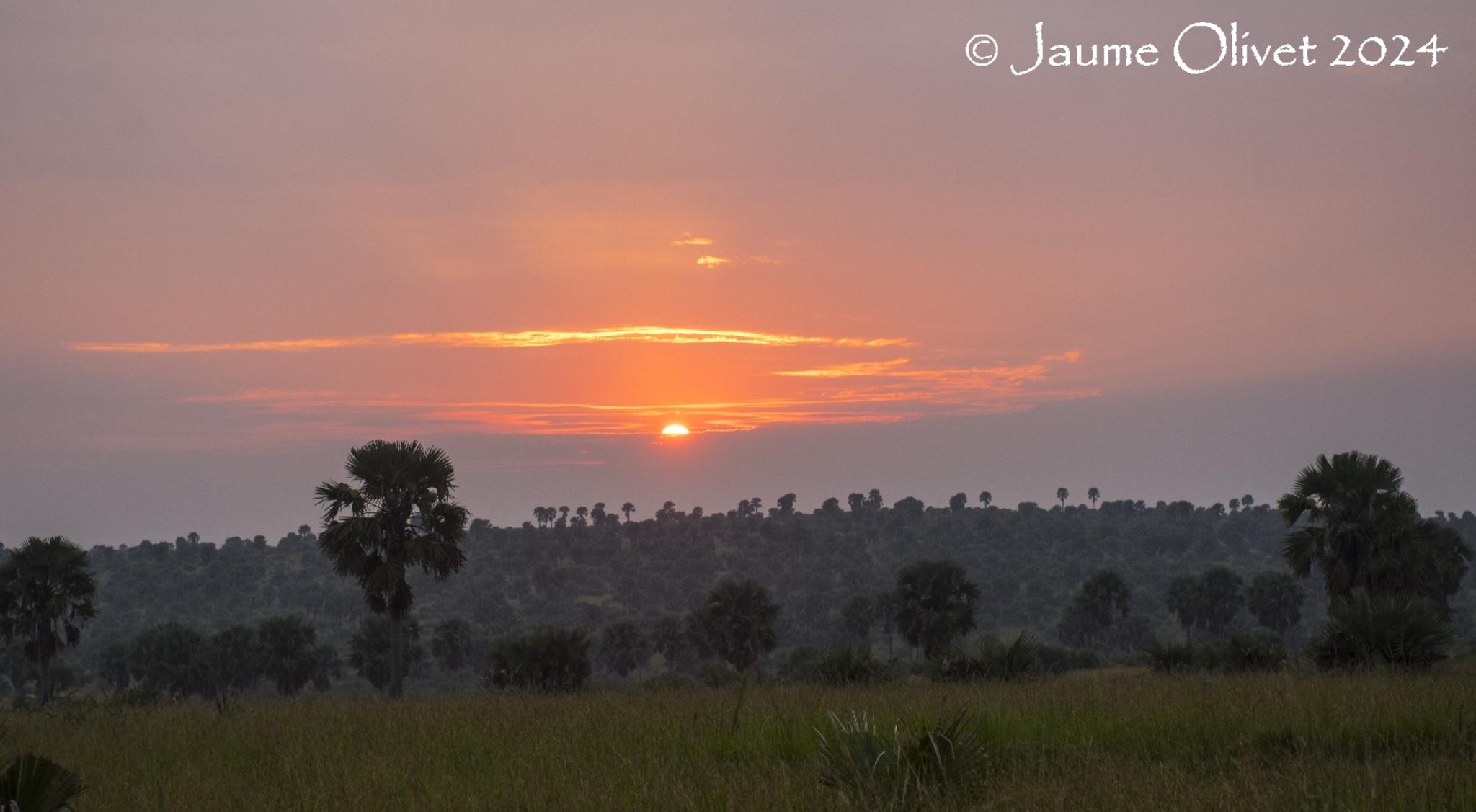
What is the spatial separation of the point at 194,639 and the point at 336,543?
47.2 m

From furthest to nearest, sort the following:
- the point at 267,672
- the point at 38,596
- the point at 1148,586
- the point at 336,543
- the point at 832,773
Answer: the point at 1148,586 → the point at 267,672 → the point at 38,596 → the point at 336,543 → the point at 832,773

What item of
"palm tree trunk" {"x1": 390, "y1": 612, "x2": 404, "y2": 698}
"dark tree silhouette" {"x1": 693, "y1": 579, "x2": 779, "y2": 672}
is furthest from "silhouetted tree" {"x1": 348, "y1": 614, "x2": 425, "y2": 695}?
"palm tree trunk" {"x1": 390, "y1": 612, "x2": 404, "y2": 698}

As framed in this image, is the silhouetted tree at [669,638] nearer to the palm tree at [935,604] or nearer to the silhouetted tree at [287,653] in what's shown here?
the silhouetted tree at [287,653]

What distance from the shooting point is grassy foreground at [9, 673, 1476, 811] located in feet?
29.1

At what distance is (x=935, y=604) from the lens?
50.9 m

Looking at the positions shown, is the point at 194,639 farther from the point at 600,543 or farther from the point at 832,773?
the point at 600,543

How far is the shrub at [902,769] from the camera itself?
8.05 meters

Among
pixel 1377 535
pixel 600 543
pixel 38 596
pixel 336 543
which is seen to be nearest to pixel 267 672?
pixel 38 596

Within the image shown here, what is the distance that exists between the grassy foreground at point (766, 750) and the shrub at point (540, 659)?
736 inches

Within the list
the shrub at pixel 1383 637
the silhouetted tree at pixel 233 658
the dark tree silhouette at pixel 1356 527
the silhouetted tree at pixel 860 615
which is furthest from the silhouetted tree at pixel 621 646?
the shrub at pixel 1383 637

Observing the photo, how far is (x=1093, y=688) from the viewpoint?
1752 centimetres

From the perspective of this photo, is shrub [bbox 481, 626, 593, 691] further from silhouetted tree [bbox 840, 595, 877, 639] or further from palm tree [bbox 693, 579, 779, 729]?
silhouetted tree [bbox 840, 595, 877, 639]

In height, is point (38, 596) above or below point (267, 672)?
above

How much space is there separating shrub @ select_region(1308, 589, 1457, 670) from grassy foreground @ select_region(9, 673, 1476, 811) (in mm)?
4160
